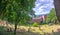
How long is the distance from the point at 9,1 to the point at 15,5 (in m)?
0.46

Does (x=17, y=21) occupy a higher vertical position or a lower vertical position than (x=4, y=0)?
lower

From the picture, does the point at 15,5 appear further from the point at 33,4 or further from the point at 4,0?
the point at 33,4

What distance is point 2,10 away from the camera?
1162 centimetres

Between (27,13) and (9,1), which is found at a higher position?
(9,1)

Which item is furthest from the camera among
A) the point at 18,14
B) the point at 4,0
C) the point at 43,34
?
the point at 43,34

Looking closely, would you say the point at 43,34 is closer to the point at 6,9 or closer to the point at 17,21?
the point at 17,21

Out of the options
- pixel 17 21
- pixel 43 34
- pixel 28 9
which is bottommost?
pixel 43 34

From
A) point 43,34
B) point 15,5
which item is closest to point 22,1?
point 15,5

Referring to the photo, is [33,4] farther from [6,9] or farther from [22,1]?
[6,9]

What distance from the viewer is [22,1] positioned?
11750mm

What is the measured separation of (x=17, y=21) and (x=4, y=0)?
182cm

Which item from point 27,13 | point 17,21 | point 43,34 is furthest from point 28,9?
point 43,34

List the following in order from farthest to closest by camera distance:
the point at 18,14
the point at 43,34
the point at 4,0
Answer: the point at 43,34
the point at 18,14
the point at 4,0

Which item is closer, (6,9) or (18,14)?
(6,9)
